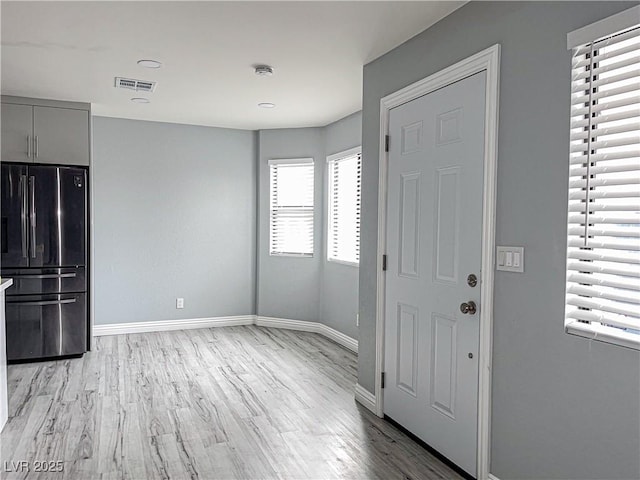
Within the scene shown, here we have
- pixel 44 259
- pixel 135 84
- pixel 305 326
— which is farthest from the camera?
pixel 305 326

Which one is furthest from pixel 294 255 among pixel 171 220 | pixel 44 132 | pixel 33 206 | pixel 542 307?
pixel 542 307

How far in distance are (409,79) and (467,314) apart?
5.05ft

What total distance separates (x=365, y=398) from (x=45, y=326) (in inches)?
126

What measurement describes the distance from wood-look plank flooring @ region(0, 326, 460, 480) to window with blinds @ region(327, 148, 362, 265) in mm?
1202

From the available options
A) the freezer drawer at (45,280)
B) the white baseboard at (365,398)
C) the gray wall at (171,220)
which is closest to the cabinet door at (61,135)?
the gray wall at (171,220)

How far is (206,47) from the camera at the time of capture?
3.20 metres

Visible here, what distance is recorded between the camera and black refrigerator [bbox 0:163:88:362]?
440 cm

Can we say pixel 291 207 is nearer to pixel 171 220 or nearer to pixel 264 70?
pixel 171 220

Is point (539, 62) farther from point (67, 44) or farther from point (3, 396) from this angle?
point (3, 396)

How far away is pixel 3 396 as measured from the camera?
119 inches

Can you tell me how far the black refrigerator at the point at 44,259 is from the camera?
440cm

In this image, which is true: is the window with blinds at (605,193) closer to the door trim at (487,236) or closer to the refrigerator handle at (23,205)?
the door trim at (487,236)

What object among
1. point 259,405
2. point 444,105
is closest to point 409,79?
point 444,105

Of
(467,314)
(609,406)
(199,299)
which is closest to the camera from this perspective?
(609,406)
